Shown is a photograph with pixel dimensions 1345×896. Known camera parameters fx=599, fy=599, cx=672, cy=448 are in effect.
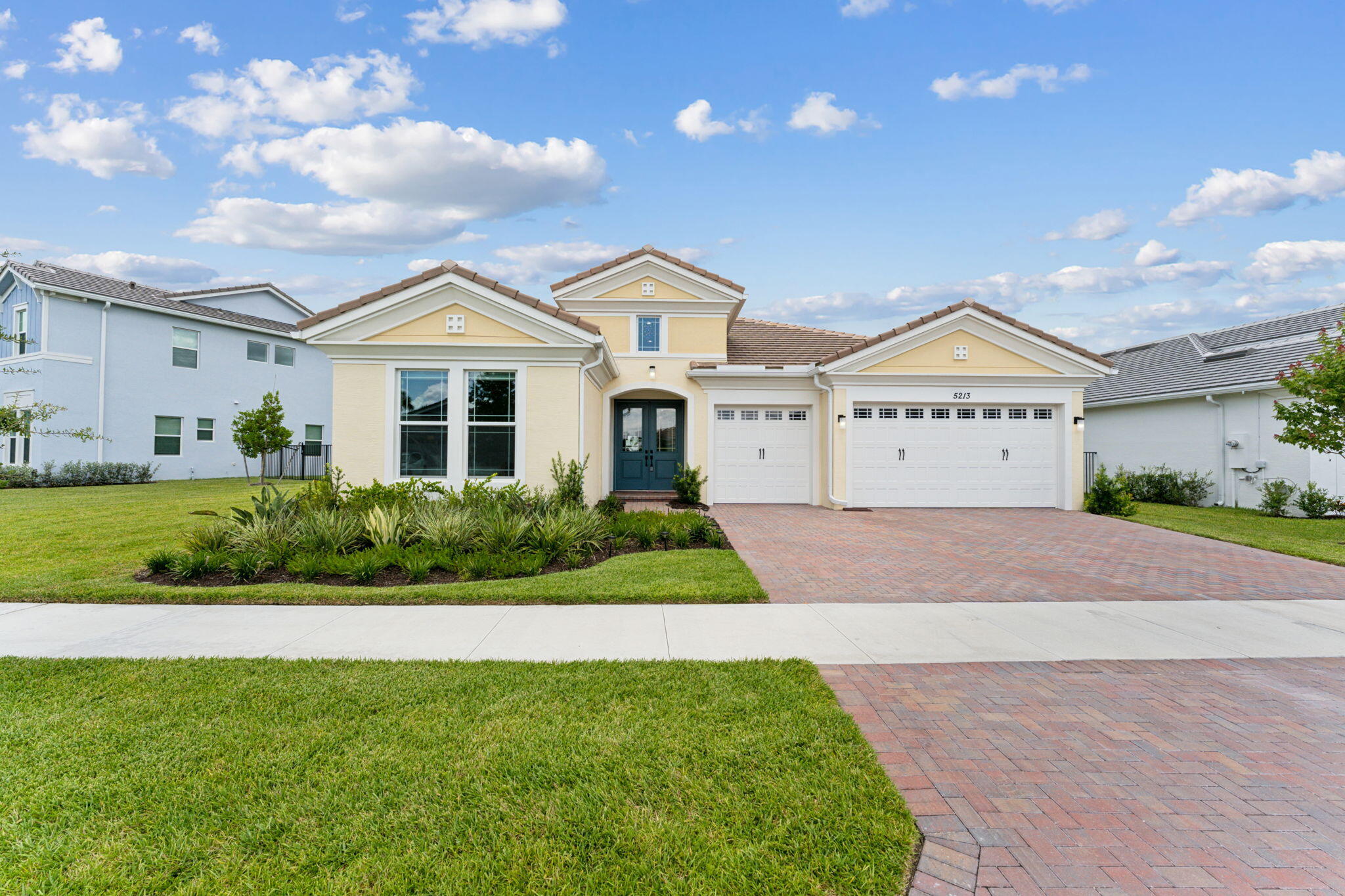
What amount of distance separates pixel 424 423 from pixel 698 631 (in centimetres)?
780

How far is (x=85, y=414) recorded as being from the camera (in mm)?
19609

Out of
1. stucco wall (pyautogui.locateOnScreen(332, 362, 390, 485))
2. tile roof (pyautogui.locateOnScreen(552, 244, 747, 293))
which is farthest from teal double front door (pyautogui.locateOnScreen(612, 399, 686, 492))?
stucco wall (pyautogui.locateOnScreen(332, 362, 390, 485))

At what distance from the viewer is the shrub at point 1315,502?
45.8 ft

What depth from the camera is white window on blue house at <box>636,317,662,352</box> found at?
16.1 meters

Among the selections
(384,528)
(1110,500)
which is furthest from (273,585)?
(1110,500)

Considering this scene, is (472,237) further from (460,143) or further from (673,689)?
(673,689)

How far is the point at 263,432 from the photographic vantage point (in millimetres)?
18547

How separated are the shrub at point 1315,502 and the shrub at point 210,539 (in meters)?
21.8

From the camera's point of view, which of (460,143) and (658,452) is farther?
(658,452)

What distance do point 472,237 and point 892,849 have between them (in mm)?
20566

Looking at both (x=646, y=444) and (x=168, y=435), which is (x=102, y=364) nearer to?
(x=168, y=435)

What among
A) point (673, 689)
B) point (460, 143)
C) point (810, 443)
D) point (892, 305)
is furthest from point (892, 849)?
point (892, 305)

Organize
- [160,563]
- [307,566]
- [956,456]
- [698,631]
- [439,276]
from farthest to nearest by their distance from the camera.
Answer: [956,456], [439,276], [160,563], [307,566], [698,631]

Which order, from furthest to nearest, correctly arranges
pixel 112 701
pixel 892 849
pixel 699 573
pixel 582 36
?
pixel 582 36 → pixel 699 573 → pixel 112 701 → pixel 892 849
